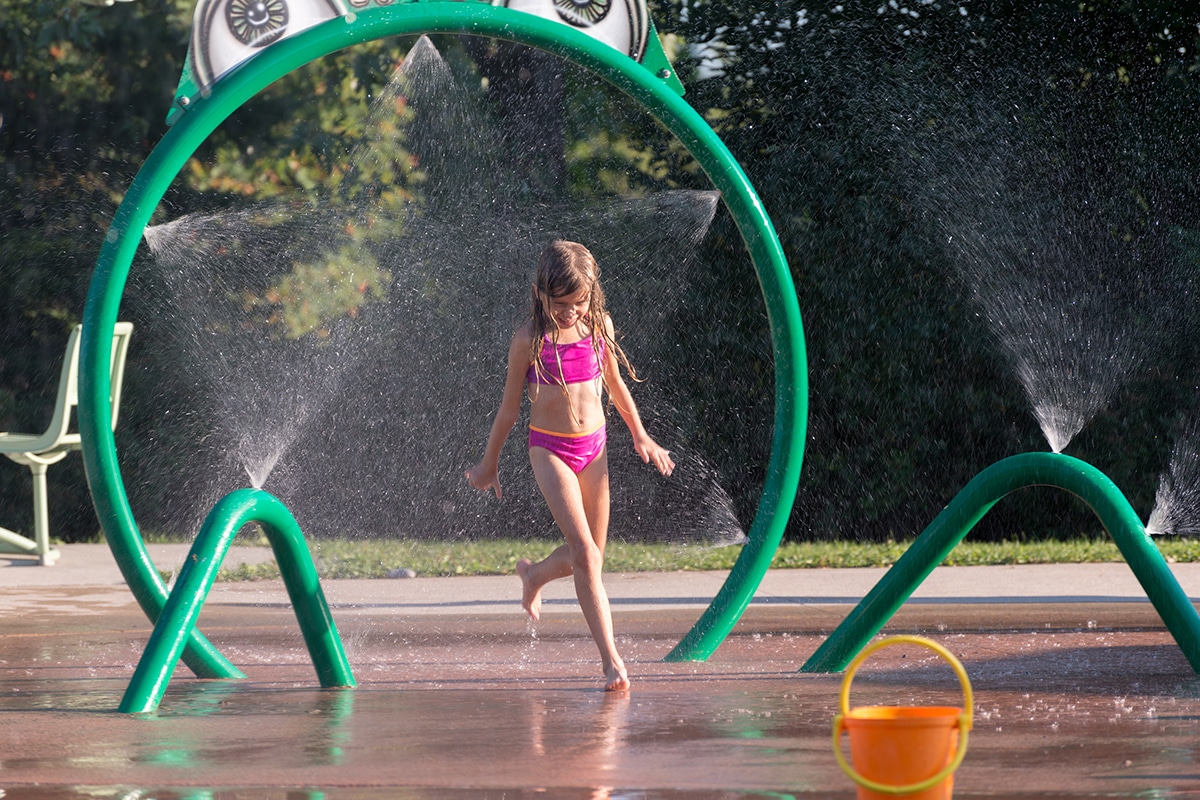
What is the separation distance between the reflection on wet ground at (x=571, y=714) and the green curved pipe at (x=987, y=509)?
15 centimetres

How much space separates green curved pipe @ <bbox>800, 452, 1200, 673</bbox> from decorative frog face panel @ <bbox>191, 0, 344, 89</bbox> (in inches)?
106

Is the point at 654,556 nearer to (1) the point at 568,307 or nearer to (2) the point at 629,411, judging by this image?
(2) the point at 629,411

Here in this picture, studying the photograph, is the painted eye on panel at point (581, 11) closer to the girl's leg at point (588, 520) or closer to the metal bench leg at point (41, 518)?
the girl's leg at point (588, 520)

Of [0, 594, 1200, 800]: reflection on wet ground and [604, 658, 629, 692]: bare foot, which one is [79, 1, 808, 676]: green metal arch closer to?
[0, 594, 1200, 800]: reflection on wet ground

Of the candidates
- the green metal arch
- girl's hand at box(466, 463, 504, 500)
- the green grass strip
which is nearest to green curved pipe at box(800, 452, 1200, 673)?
the green metal arch

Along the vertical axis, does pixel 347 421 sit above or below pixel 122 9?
below

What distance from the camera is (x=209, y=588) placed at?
4699 millimetres

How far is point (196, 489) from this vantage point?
475 inches

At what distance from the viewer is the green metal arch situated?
17.0ft

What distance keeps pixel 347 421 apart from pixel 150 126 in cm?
325

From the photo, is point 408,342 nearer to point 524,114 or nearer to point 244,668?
point 524,114

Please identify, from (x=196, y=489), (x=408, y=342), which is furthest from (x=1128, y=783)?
(x=196, y=489)

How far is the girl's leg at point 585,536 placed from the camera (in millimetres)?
4824

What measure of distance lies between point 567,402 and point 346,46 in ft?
4.71
